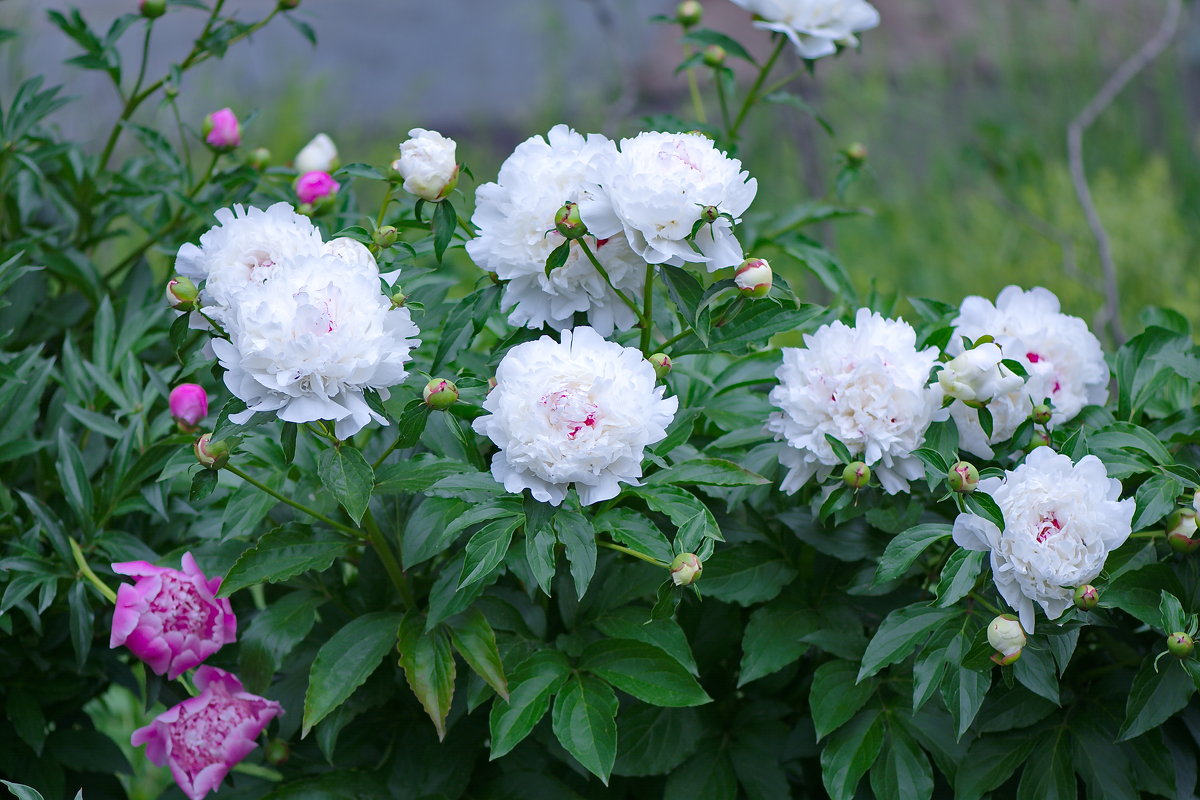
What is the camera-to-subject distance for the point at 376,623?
3.33 feet

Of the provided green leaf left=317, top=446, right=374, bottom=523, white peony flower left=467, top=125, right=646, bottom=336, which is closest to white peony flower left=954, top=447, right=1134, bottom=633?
white peony flower left=467, top=125, right=646, bottom=336

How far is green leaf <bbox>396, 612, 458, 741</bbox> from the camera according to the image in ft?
3.05

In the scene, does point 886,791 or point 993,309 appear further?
point 993,309

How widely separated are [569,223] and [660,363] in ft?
0.47

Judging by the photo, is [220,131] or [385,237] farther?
[220,131]

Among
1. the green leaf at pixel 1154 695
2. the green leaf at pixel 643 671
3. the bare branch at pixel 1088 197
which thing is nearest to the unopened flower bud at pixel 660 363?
the green leaf at pixel 643 671

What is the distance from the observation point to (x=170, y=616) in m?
1.00

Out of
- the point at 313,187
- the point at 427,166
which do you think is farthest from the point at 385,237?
the point at 313,187

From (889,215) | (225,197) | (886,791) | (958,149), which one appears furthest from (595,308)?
(958,149)

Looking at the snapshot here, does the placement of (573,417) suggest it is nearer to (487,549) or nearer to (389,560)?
(487,549)

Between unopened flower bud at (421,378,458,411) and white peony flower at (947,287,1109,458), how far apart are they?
0.45 m

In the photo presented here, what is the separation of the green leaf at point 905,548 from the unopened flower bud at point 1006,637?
3.2 inches

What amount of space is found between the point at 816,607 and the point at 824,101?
132 inches

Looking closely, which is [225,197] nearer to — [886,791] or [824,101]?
[886,791]
